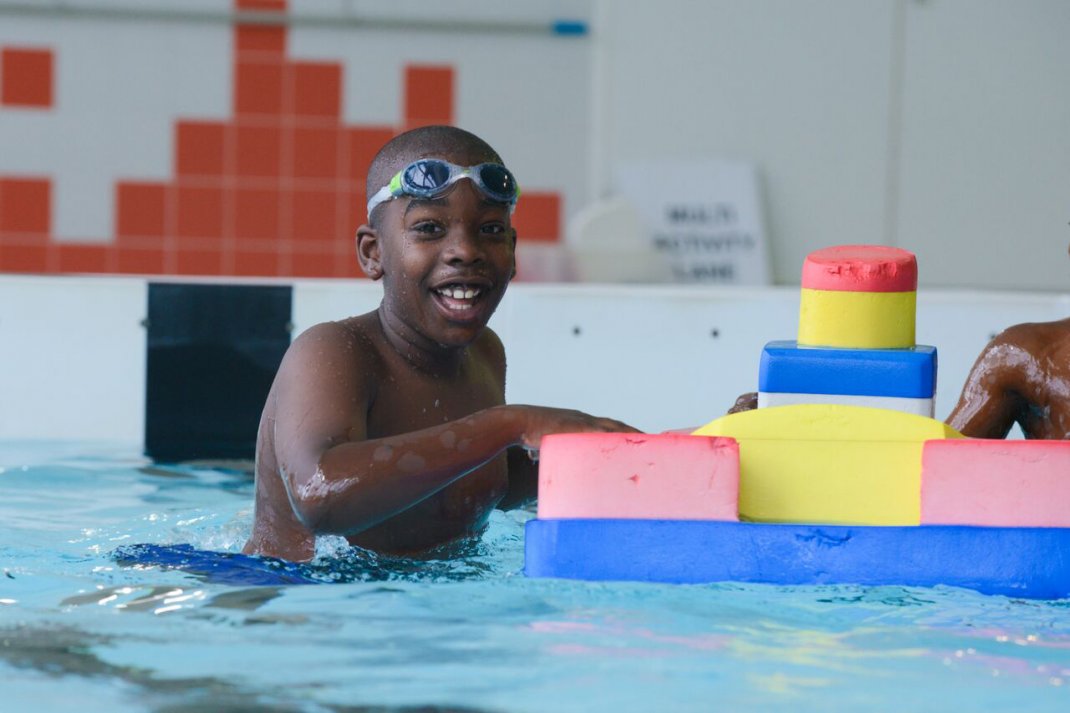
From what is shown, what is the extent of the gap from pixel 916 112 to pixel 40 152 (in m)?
3.67

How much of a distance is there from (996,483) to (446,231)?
2.70ft

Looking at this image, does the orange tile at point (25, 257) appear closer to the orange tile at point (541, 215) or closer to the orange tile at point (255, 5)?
the orange tile at point (255, 5)

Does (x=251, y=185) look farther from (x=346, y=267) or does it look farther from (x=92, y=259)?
(x=92, y=259)

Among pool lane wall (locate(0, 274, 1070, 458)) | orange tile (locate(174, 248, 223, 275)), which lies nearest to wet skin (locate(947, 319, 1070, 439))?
pool lane wall (locate(0, 274, 1070, 458))

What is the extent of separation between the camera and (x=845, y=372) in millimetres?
1913

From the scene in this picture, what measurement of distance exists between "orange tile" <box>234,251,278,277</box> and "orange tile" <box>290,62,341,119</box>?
0.63 metres

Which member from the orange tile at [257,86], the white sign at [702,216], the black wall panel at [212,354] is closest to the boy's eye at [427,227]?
the black wall panel at [212,354]

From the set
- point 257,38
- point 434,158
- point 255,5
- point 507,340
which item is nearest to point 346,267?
point 257,38

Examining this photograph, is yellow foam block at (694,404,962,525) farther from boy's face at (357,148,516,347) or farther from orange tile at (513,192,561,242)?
orange tile at (513,192,561,242)

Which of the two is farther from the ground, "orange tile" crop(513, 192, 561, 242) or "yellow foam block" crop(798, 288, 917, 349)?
"orange tile" crop(513, 192, 561, 242)

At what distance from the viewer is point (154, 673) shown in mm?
1557

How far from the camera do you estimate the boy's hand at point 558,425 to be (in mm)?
1831

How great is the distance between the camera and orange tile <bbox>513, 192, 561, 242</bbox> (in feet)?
21.5

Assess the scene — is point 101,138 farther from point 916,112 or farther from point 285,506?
point 285,506
